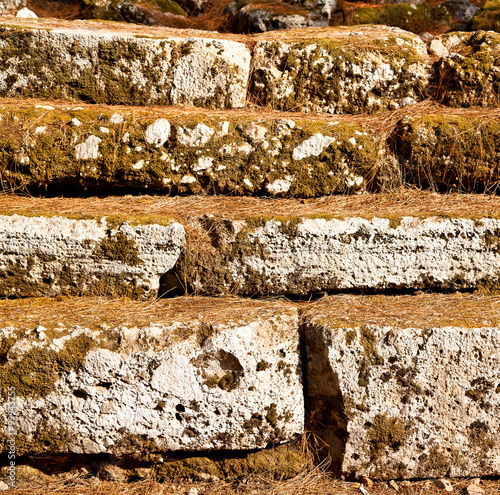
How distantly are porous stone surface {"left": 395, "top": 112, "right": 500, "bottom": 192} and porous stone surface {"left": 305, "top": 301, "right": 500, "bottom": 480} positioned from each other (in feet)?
4.22

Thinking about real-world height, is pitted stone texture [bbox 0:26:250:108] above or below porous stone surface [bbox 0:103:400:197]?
above

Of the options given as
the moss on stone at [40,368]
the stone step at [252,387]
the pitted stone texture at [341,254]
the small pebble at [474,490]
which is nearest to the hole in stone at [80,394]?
the stone step at [252,387]

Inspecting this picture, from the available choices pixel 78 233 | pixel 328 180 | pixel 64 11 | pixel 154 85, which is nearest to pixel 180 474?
pixel 78 233

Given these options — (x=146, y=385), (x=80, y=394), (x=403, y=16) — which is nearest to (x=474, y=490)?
(x=146, y=385)

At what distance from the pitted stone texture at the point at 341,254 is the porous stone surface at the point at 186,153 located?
509 mm

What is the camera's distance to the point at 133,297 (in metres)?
2.69

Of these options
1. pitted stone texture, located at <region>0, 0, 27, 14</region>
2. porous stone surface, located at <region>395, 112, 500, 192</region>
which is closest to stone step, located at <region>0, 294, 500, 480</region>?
porous stone surface, located at <region>395, 112, 500, 192</region>

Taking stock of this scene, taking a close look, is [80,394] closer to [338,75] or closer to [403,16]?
[338,75]

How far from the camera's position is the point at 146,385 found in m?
2.26

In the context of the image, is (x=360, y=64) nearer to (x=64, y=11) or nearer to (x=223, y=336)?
(x=223, y=336)

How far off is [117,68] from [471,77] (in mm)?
2727

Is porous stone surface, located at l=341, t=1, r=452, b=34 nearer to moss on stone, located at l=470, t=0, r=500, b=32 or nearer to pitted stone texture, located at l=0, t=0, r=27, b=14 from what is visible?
moss on stone, located at l=470, t=0, r=500, b=32

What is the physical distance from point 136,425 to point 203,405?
1.11 feet

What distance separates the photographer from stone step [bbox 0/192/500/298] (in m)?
2.59
